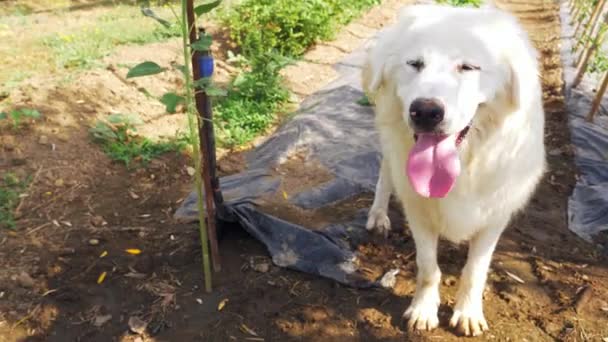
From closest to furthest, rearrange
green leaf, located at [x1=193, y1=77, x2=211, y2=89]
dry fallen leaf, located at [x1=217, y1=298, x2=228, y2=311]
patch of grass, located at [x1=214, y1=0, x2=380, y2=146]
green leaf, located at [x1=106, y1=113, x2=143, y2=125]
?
green leaf, located at [x1=193, y1=77, x2=211, y2=89] → dry fallen leaf, located at [x1=217, y1=298, x2=228, y2=311] → green leaf, located at [x1=106, y1=113, x2=143, y2=125] → patch of grass, located at [x1=214, y1=0, x2=380, y2=146]

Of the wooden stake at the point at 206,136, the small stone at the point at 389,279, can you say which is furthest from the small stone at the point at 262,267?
the small stone at the point at 389,279

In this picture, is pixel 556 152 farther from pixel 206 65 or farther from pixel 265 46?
pixel 265 46

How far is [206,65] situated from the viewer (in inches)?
83.1

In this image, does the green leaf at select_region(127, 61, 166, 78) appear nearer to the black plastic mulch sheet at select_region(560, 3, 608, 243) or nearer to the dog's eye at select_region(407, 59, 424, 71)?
the dog's eye at select_region(407, 59, 424, 71)

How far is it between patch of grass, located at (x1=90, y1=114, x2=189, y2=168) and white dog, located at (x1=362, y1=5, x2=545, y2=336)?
2.10m

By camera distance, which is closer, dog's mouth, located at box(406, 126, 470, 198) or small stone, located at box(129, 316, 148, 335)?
dog's mouth, located at box(406, 126, 470, 198)

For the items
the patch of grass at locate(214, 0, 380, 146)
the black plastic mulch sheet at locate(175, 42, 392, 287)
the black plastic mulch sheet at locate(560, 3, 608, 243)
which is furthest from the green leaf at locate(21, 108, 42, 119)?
the black plastic mulch sheet at locate(560, 3, 608, 243)

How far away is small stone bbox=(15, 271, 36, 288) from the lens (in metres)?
2.41

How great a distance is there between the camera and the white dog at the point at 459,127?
1746 millimetres

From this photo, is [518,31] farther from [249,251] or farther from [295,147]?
[295,147]

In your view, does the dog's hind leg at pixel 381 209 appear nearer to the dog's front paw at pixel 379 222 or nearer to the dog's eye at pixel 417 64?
the dog's front paw at pixel 379 222

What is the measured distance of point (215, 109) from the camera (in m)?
4.50

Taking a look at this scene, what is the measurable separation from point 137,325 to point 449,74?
1681 mm

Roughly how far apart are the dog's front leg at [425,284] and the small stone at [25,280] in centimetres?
179
